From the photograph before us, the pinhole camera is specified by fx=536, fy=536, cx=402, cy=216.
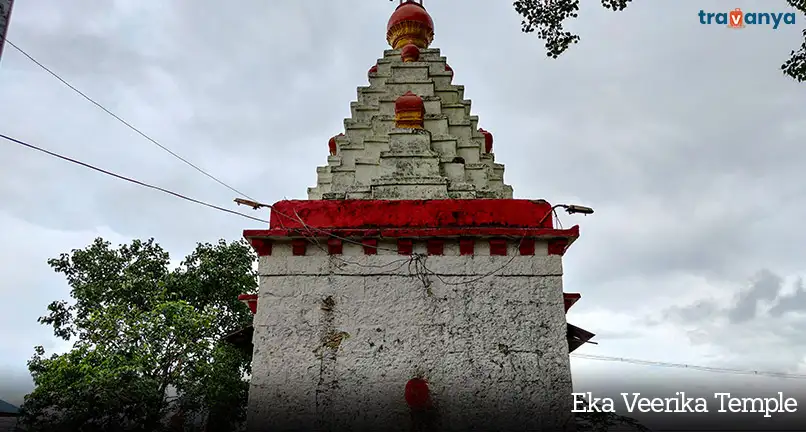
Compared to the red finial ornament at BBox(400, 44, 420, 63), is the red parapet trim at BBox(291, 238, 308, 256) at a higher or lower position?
lower

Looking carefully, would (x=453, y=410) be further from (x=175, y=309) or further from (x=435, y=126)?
(x=175, y=309)

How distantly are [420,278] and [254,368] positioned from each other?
6.73 feet

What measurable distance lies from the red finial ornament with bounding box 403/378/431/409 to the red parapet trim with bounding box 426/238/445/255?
1419mm

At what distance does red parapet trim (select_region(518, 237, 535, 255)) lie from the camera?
6.07m

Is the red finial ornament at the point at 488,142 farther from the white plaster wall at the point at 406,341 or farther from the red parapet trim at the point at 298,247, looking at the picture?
the red parapet trim at the point at 298,247

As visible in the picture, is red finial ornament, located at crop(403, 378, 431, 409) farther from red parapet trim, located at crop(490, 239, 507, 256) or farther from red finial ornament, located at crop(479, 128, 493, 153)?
red finial ornament, located at crop(479, 128, 493, 153)

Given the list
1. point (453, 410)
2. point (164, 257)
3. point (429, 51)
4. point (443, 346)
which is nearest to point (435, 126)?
point (429, 51)

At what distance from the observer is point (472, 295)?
5.97m

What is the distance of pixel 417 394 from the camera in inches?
219

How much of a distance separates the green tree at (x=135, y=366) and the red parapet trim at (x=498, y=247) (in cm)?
676

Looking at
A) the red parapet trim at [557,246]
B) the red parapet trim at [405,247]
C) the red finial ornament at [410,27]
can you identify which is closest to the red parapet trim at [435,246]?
the red parapet trim at [405,247]

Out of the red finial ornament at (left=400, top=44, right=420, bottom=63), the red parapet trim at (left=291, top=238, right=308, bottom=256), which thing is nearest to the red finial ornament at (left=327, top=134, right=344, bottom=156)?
the red finial ornament at (left=400, top=44, right=420, bottom=63)

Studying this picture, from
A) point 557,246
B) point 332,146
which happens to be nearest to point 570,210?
point 557,246

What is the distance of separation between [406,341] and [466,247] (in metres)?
1.25
